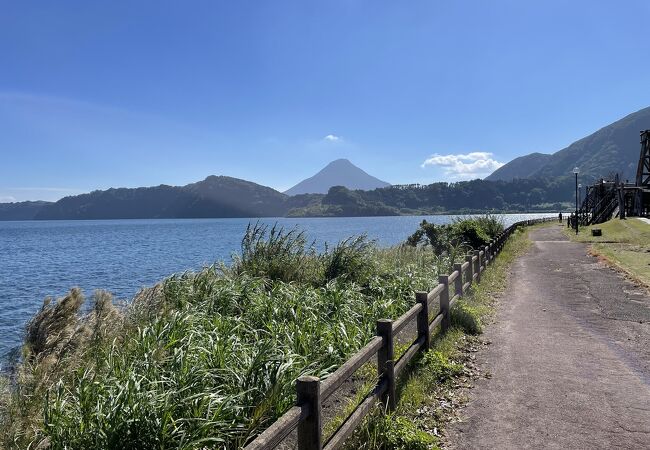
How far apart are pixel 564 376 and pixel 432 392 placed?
2240mm

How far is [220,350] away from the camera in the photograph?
6.08 m

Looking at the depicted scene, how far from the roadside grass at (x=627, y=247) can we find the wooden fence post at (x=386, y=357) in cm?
1220

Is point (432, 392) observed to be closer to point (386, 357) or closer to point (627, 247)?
point (386, 357)

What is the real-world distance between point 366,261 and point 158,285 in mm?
6331

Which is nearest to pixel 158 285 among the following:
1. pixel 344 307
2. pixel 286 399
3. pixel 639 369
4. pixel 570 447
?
pixel 344 307

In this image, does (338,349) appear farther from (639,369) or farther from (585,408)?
(639,369)

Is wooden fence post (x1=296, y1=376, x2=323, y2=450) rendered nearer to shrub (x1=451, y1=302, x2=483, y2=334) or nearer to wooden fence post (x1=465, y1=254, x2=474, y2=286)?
shrub (x1=451, y1=302, x2=483, y2=334)

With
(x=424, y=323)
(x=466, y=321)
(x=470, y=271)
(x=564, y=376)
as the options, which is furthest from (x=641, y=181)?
(x=424, y=323)

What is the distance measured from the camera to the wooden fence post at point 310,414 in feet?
12.2

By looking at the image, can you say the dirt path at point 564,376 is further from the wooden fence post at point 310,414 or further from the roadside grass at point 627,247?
the roadside grass at point 627,247

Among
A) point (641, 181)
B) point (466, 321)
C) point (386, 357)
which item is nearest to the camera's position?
point (386, 357)

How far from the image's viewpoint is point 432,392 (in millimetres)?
6578

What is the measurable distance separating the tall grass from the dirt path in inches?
83.6

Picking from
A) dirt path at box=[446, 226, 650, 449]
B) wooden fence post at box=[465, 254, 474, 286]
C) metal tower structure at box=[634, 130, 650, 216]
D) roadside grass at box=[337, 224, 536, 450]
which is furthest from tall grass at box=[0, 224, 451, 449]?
metal tower structure at box=[634, 130, 650, 216]
